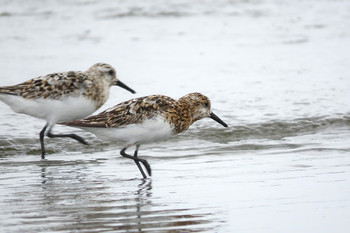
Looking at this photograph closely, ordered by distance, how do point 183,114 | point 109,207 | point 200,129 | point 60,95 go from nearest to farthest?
point 109,207
point 183,114
point 60,95
point 200,129

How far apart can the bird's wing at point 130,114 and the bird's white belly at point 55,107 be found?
0.83 meters

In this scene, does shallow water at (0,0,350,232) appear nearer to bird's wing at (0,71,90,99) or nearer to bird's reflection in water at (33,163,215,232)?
bird's reflection in water at (33,163,215,232)

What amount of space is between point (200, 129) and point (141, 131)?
240cm

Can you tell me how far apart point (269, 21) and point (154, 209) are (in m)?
12.7

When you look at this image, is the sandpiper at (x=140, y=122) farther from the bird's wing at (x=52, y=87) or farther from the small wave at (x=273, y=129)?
the small wave at (x=273, y=129)

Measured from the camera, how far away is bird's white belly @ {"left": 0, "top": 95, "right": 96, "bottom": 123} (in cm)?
744

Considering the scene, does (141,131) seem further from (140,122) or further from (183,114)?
(183,114)

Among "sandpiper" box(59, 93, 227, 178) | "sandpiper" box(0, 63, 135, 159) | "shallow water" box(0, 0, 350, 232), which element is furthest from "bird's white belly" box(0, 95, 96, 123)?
"sandpiper" box(59, 93, 227, 178)

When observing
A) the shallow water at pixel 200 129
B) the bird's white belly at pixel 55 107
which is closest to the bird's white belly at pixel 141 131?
the shallow water at pixel 200 129

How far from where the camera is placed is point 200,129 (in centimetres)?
880

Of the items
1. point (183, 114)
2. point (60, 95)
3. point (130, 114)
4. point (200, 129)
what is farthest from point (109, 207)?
point (200, 129)

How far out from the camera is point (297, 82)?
11.2 metres

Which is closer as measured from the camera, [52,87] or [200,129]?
[52,87]

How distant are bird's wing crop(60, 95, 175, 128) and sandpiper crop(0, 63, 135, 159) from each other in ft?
2.75
